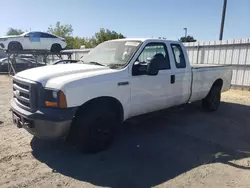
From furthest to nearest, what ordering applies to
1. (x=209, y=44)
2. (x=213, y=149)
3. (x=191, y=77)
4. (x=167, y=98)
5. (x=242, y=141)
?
(x=209, y=44) < (x=191, y=77) < (x=167, y=98) < (x=242, y=141) < (x=213, y=149)

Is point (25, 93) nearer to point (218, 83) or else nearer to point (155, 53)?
point (155, 53)

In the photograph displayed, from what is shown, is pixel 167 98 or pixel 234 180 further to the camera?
pixel 167 98

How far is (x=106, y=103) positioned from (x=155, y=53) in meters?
1.72

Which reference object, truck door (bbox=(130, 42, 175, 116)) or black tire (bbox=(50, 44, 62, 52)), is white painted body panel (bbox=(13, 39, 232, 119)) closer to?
truck door (bbox=(130, 42, 175, 116))

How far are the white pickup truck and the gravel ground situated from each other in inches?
19.0

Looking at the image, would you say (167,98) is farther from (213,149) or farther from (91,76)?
(91,76)

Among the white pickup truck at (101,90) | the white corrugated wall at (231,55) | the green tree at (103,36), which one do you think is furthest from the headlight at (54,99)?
the green tree at (103,36)

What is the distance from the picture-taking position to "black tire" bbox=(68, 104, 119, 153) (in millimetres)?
3773

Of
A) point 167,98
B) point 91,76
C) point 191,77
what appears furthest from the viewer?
point 191,77

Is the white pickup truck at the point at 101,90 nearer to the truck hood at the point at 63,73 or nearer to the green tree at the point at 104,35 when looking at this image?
the truck hood at the point at 63,73

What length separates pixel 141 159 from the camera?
13.0 feet

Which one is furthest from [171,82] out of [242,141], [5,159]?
[5,159]

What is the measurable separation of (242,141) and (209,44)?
9.56m

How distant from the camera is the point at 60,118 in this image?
3461 mm
